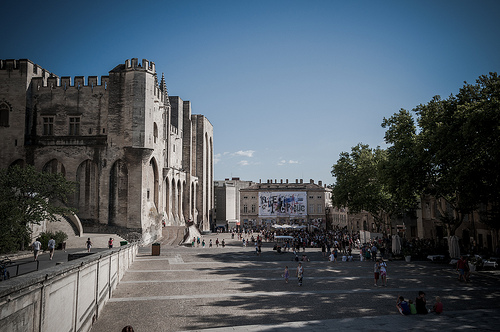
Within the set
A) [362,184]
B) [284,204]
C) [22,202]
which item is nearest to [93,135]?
[22,202]

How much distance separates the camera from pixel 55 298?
17.6 ft

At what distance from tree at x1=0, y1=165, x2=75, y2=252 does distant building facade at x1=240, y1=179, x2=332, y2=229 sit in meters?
52.0

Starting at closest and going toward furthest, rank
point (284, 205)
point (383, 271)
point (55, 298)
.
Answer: point (55, 298)
point (383, 271)
point (284, 205)

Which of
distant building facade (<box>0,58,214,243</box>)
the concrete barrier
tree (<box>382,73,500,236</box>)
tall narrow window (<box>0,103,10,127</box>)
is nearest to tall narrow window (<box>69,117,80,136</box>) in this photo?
distant building facade (<box>0,58,214,243</box>)

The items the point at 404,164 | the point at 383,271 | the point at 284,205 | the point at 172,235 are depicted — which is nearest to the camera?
the point at 383,271

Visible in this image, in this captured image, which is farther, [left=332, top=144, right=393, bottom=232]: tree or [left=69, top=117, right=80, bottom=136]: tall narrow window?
[left=69, top=117, right=80, bottom=136]: tall narrow window

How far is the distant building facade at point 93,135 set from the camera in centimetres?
3444

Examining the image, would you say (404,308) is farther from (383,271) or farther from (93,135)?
(93,135)

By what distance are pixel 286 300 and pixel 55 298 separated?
8.26 m

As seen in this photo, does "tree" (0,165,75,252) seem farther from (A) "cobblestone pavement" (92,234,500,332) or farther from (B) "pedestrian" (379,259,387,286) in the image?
(B) "pedestrian" (379,259,387,286)

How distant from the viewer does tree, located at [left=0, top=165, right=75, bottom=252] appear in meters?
19.6

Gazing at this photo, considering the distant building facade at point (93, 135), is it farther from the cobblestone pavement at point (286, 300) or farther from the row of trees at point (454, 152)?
the row of trees at point (454, 152)

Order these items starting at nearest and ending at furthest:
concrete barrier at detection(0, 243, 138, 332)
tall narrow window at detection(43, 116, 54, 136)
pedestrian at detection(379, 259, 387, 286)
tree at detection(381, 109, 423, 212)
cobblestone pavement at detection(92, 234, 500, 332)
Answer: concrete barrier at detection(0, 243, 138, 332)
cobblestone pavement at detection(92, 234, 500, 332)
pedestrian at detection(379, 259, 387, 286)
tree at detection(381, 109, 423, 212)
tall narrow window at detection(43, 116, 54, 136)

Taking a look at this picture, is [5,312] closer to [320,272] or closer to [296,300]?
[296,300]
